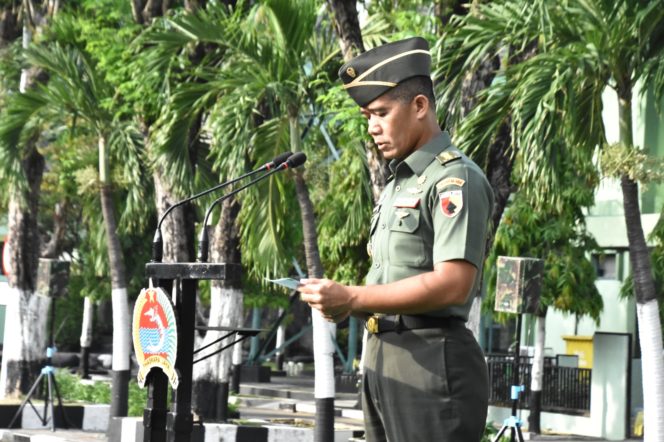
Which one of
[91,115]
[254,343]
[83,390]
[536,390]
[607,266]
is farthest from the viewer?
[254,343]

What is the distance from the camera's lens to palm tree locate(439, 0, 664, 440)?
11.9m

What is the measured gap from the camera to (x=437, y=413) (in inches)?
159

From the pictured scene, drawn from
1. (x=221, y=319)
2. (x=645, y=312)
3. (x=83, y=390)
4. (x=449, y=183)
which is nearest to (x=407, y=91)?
(x=449, y=183)

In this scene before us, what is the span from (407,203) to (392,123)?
0.24 meters

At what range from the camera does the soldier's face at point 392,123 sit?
4133 mm

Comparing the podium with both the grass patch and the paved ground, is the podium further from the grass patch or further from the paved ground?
the grass patch

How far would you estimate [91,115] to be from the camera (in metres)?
18.2

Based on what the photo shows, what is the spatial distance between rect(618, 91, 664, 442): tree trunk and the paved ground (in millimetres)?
7560

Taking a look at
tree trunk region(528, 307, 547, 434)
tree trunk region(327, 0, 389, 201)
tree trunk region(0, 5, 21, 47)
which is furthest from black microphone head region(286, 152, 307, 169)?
tree trunk region(528, 307, 547, 434)

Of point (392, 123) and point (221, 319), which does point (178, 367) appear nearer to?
point (392, 123)

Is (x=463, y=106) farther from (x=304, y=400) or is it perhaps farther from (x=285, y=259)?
(x=304, y=400)

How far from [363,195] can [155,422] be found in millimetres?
10290

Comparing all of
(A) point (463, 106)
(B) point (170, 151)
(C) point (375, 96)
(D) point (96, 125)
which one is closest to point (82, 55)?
(D) point (96, 125)

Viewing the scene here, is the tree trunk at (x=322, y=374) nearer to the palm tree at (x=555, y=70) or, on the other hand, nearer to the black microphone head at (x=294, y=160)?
the palm tree at (x=555, y=70)
